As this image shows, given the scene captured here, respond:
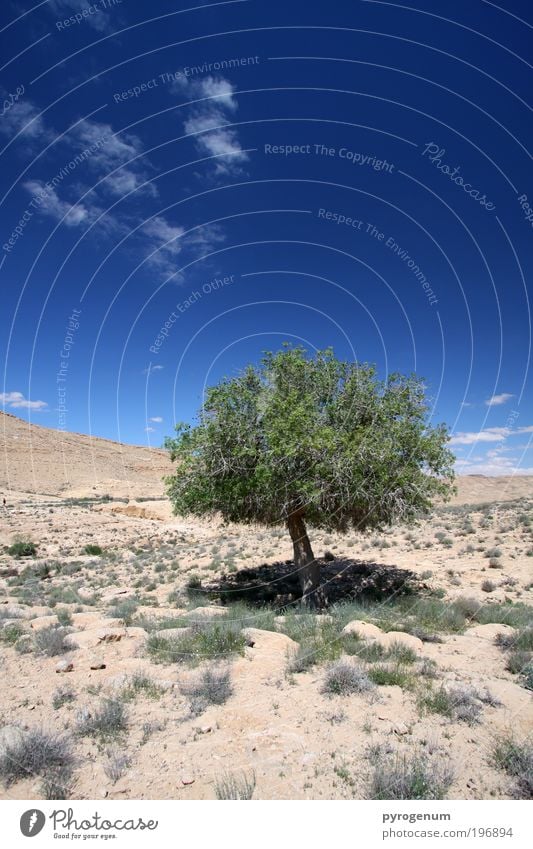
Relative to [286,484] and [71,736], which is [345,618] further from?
[71,736]

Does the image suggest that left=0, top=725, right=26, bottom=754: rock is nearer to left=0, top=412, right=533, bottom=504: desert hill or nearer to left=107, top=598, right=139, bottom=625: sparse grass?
left=107, top=598, right=139, bottom=625: sparse grass

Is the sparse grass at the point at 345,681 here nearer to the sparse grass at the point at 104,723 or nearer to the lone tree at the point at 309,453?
the sparse grass at the point at 104,723

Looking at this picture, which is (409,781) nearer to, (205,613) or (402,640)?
(402,640)

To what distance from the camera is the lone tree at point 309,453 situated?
1398 cm

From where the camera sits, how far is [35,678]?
8.14 metres

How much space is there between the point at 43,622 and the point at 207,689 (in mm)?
6797

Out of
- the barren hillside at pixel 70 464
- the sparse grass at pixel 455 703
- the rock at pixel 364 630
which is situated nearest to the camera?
the sparse grass at pixel 455 703

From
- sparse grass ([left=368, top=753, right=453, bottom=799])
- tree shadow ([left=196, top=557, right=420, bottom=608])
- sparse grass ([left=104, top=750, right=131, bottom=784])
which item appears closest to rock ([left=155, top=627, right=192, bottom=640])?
sparse grass ([left=104, top=750, right=131, bottom=784])

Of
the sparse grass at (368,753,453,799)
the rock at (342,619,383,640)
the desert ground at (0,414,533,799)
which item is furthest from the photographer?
the rock at (342,619,383,640)

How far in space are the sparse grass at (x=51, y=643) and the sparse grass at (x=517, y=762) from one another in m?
8.06

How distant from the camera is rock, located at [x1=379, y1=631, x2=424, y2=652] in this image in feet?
28.9

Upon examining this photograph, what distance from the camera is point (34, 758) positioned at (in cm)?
542

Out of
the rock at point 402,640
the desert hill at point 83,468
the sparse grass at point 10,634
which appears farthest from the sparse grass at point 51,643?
the desert hill at point 83,468

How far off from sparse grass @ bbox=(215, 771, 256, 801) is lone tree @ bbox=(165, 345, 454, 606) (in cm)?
872
